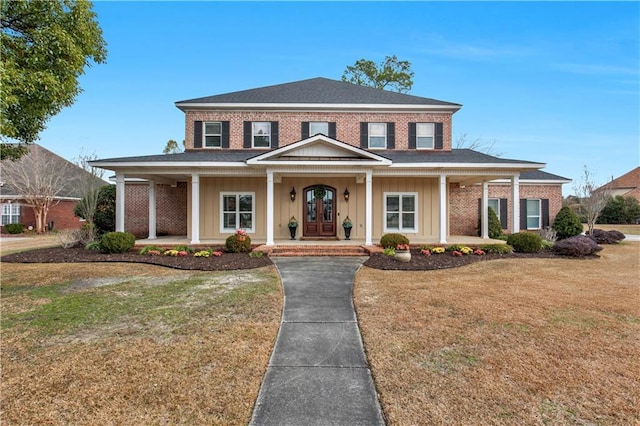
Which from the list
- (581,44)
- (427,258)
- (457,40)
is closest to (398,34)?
(457,40)

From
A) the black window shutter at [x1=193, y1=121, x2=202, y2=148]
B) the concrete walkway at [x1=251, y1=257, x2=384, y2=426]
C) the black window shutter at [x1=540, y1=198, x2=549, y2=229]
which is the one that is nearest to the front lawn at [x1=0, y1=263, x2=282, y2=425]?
the concrete walkway at [x1=251, y1=257, x2=384, y2=426]

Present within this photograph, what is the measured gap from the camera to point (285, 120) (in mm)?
16016

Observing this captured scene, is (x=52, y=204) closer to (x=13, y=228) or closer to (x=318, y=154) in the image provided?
(x=13, y=228)

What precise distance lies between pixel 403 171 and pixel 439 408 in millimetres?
11442

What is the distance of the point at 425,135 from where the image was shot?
16266 mm

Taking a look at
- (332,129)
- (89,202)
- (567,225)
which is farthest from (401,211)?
(89,202)

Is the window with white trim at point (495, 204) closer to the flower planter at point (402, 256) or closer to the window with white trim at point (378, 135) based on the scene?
the window with white trim at point (378, 135)

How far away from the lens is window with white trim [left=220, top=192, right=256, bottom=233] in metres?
15.4

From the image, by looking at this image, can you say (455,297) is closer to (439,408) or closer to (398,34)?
(439,408)

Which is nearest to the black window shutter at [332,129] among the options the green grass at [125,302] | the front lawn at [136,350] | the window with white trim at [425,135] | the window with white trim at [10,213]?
the window with white trim at [425,135]

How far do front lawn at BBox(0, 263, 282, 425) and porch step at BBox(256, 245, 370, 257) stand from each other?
149 inches

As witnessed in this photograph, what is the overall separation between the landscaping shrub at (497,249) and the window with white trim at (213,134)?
12.8 m

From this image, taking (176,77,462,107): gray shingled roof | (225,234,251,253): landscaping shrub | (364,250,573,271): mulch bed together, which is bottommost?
(364,250,573,271): mulch bed

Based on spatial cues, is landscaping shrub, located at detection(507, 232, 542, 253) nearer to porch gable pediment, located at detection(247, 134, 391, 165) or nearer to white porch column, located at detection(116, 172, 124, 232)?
porch gable pediment, located at detection(247, 134, 391, 165)
